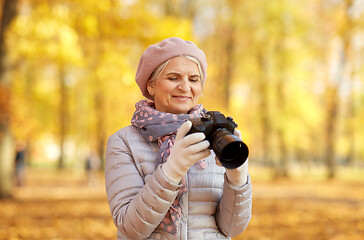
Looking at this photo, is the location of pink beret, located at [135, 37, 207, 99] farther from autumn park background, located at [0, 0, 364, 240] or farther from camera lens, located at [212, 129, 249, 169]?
autumn park background, located at [0, 0, 364, 240]

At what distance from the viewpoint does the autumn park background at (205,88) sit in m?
8.63

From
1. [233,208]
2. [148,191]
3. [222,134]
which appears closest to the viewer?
[222,134]

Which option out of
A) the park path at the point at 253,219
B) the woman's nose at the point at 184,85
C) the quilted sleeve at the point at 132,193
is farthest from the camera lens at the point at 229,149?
the park path at the point at 253,219

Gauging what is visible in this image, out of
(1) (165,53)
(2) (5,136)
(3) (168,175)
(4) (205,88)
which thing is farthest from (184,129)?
(4) (205,88)

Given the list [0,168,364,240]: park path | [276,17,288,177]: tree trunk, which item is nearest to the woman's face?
[0,168,364,240]: park path

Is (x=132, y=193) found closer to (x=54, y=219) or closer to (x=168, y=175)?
(x=168, y=175)

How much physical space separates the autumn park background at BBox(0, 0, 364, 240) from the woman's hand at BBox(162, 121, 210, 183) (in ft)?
17.5

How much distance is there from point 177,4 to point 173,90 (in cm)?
1612

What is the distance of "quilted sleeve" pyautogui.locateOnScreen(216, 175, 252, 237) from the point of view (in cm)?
179

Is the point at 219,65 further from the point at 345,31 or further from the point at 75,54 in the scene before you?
the point at 75,54

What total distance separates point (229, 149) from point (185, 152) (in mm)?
176

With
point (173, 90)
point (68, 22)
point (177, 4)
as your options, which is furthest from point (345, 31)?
point (173, 90)

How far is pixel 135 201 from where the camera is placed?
1.72m

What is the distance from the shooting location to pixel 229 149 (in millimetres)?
→ 1633
